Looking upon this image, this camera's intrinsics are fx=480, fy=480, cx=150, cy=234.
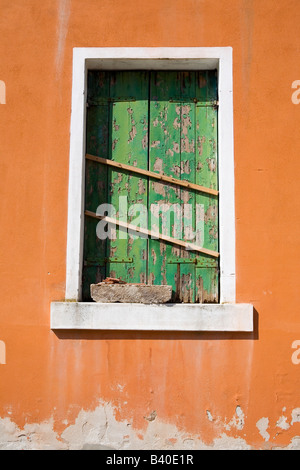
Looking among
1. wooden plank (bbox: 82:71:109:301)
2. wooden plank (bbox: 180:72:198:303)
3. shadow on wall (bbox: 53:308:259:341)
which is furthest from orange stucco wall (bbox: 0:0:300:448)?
wooden plank (bbox: 180:72:198:303)

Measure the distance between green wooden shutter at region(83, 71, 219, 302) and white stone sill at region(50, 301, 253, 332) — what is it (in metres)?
0.25

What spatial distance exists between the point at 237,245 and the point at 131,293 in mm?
843

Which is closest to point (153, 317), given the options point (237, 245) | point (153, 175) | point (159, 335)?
point (159, 335)

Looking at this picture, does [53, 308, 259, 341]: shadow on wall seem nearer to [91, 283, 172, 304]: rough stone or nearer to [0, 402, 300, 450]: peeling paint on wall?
[91, 283, 172, 304]: rough stone

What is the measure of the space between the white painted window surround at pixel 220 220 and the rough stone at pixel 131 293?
6 cm

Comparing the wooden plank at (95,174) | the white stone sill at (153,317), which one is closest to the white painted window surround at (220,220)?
the white stone sill at (153,317)

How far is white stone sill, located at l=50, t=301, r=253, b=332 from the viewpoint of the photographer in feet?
11.0

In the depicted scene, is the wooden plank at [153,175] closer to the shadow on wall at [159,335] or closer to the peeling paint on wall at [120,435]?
the shadow on wall at [159,335]

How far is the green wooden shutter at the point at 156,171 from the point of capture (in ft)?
12.0

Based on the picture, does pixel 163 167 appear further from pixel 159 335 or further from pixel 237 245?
pixel 159 335

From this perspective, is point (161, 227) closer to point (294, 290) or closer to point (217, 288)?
point (217, 288)

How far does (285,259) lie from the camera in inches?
136

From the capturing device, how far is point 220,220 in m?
3.55
